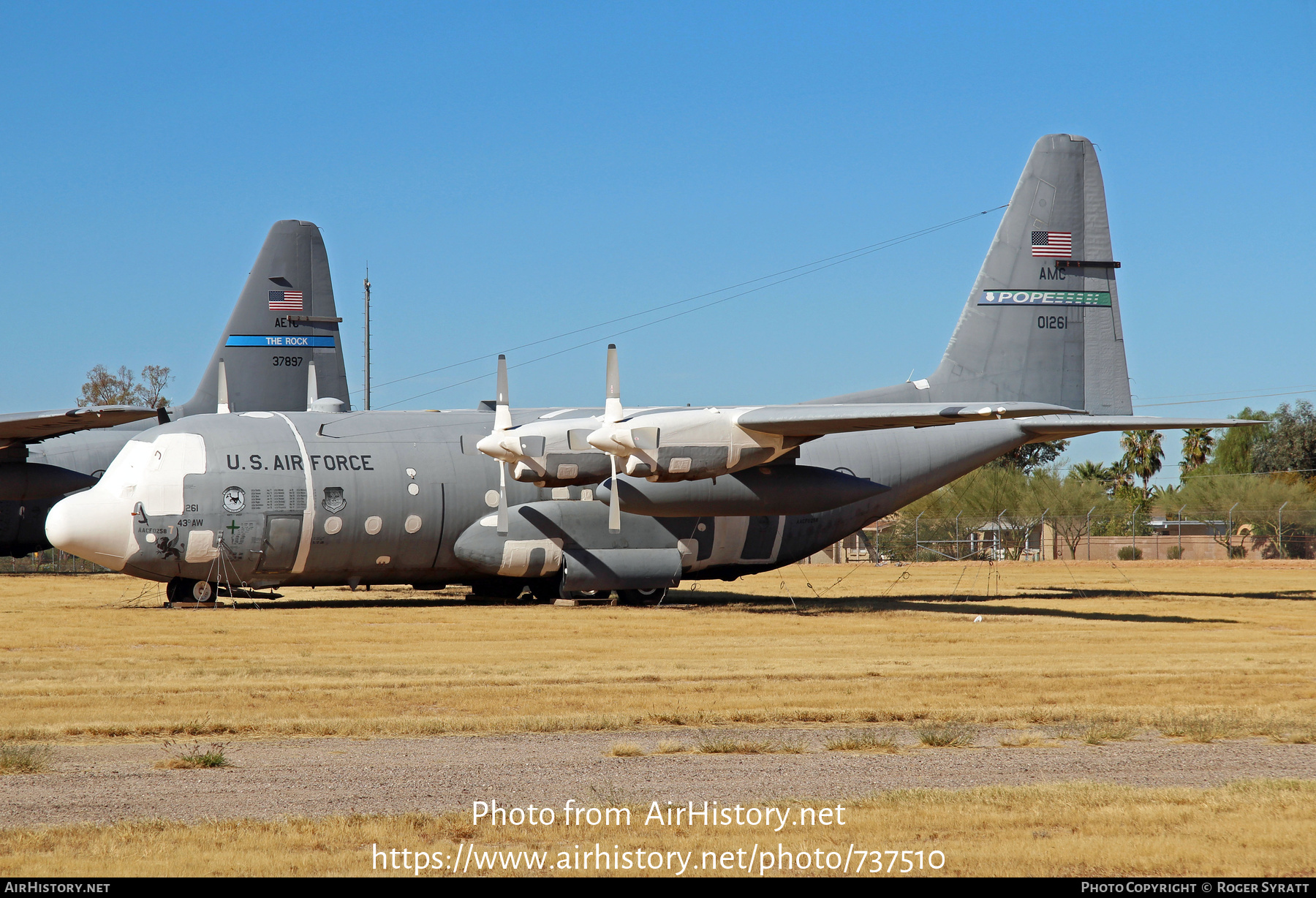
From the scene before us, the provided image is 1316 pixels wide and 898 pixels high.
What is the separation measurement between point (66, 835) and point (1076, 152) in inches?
1023

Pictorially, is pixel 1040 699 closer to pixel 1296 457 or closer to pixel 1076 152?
pixel 1076 152

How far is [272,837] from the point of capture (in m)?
6.71

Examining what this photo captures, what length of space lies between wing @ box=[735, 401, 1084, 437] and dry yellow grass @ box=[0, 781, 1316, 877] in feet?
43.2

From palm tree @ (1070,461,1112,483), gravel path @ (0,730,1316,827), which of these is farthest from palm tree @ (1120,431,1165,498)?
gravel path @ (0,730,1316,827)

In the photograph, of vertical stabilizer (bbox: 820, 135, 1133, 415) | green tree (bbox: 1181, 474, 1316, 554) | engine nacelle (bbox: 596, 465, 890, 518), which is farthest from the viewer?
green tree (bbox: 1181, 474, 1316, 554)

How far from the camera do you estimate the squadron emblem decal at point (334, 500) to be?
77.1 feet

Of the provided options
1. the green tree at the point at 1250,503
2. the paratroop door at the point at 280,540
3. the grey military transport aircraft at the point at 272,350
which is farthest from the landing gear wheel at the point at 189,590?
the green tree at the point at 1250,503

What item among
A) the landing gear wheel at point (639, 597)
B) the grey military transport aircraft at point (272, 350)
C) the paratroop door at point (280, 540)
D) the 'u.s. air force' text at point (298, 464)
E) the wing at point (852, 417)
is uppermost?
the grey military transport aircraft at point (272, 350)

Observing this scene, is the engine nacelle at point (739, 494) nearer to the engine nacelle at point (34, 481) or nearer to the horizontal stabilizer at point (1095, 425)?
the horizontal stabilizer at point (1095, 425)

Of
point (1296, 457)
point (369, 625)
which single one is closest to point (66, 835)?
point (369, 625)

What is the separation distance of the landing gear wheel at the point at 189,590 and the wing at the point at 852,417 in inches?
407

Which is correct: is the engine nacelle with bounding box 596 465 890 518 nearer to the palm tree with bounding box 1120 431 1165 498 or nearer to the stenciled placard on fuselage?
the stenciled placard on fuselage

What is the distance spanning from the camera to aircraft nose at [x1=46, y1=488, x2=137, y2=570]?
73.5 ft

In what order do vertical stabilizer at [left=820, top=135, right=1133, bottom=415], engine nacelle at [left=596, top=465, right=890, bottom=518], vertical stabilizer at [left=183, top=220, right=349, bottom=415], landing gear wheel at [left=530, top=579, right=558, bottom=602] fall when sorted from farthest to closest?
vertical stabilizer at [left=183, top=220, right=349, bottom=415] → vertical stabilizer at [left=820, top=135, right=1133, bottom=415] → landing gear wheel at [left=530, top=579, right=558, bottom=602] → engine nacelle at [left=596, top=465, right=890, bottom=518]
